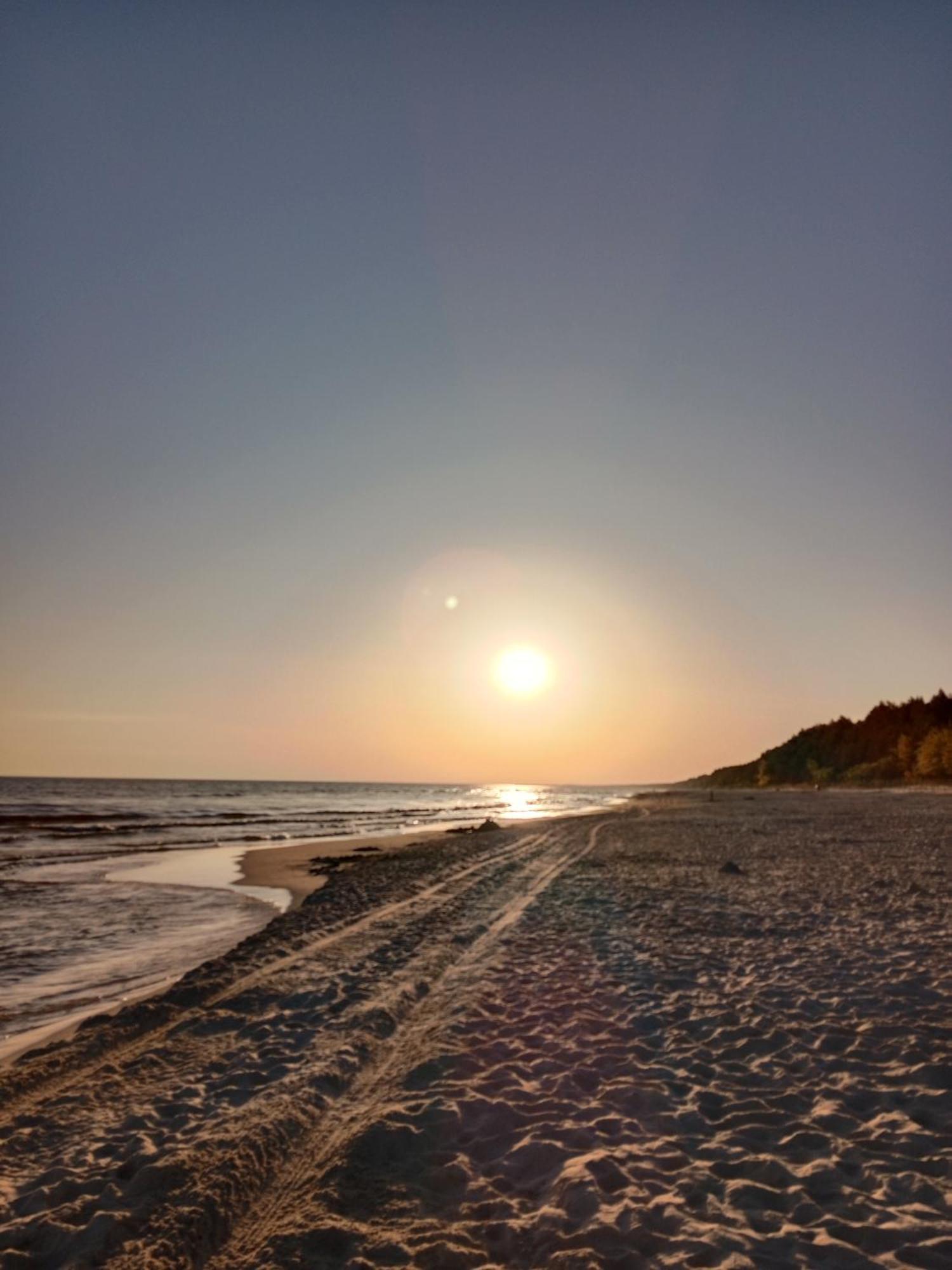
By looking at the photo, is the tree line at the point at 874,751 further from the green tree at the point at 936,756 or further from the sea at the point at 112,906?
the sea at the point at 112,906

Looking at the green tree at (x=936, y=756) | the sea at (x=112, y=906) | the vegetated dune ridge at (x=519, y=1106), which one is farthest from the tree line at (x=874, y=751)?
the vegetated dune ridge at (x=519, y=1106)

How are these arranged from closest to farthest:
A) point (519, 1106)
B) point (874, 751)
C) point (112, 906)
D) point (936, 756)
Result: 1. point (519, 1106)
2. point (112, 906)
3. point (936, 756)
4. point (874, 751)

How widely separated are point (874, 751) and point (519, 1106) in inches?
4968

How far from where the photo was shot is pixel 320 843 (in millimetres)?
41062

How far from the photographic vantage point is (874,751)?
11581 centimetres

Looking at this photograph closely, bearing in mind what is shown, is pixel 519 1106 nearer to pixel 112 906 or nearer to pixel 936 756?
pixel 112 906

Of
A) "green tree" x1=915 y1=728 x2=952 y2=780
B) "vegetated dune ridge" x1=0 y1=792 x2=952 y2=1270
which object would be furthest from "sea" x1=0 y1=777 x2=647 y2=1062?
"green tree" x1=915 y1=728 x2=952 y2=780

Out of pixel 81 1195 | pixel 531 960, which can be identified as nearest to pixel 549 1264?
pixel 81 1195

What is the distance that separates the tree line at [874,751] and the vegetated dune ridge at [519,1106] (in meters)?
87.2

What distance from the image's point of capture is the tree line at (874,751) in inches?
3479

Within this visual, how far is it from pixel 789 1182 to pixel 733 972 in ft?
17.5

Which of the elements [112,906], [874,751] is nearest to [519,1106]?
[112,906]

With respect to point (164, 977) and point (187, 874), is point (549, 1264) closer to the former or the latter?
point (164, 977)

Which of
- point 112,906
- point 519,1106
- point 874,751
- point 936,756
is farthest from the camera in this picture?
point 874,751
